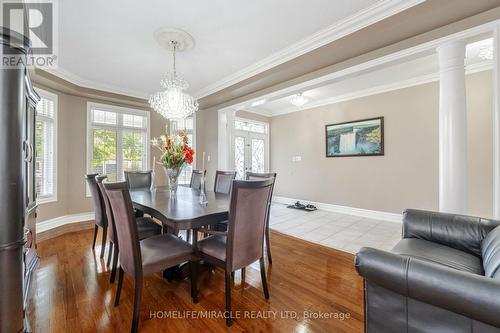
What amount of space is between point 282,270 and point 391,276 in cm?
159

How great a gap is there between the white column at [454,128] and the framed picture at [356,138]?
2.56 meters

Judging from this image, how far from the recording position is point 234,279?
2225 mm

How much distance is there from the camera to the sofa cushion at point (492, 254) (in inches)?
43.7

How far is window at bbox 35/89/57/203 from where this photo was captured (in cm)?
354

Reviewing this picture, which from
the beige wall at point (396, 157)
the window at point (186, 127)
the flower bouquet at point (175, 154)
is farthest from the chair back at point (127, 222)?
the beige wall at point (396, 157)

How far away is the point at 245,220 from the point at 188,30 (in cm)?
222

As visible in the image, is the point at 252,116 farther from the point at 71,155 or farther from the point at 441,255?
the point at 441,255

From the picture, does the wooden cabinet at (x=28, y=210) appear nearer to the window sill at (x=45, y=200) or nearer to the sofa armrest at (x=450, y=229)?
the window sill at (x=45, y=200)

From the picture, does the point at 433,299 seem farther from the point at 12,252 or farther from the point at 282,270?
the point at 12,252

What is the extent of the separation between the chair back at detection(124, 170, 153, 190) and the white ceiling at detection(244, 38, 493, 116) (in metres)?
2.30

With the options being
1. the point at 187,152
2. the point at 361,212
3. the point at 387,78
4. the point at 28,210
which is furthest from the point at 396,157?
the point at 28,210

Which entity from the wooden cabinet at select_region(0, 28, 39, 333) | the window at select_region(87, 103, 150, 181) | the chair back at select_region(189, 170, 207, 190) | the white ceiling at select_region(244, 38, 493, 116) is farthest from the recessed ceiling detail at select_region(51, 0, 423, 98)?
the chair back at select_region(189, 170, 207, 190)

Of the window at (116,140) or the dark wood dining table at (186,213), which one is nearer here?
the dark wood dining table at (186,213)

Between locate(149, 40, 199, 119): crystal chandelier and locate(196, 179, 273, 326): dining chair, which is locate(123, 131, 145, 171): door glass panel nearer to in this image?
locate(149, 40, 199, 119): crystal chandelier
